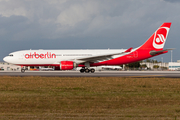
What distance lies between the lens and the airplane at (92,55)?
121 feet

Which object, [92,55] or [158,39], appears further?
[158,39]

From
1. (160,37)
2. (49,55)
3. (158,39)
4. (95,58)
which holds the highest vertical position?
(160,37)

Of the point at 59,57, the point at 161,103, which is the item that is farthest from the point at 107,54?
the point at 161,103

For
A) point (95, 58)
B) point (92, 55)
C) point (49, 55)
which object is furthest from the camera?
point (92, 55)

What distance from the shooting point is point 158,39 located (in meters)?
37.7

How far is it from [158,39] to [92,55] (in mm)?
11195

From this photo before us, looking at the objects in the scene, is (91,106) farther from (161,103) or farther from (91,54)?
(91,54)

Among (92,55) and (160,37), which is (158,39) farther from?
(92,55)

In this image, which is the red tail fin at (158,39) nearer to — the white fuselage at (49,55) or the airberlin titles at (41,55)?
the white fuselage at (49,55)

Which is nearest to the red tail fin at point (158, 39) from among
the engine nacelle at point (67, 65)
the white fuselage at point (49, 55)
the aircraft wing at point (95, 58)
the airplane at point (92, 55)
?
the airplane at point (92, 55)

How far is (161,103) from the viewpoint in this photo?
9305 mm

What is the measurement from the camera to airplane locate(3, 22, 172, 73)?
37.0 metres

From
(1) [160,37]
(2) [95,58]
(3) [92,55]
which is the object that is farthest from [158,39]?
(3) [92,55]

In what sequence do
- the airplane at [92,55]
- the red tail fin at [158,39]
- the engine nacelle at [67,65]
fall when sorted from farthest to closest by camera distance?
the red tail fin at [158,39]
the airplane at [92,55]
the engine nacelle at [67,65]
